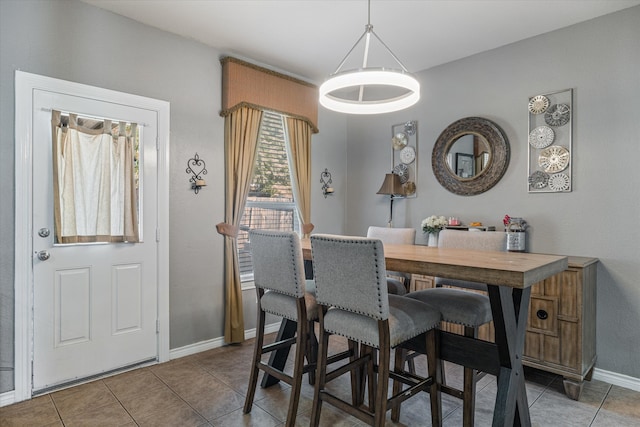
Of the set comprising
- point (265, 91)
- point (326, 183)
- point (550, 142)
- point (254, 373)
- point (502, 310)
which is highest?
point (265, 91)

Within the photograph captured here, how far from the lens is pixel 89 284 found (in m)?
2.73

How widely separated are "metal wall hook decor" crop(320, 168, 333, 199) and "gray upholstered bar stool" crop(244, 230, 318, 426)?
215 cm

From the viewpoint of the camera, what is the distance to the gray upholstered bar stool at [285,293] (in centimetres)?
205

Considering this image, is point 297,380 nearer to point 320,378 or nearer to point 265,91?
point 320,378

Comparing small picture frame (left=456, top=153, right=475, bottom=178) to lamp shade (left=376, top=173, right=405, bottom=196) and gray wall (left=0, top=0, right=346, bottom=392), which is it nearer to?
lamp shade (left=376, top=173, right=405, bottom=196)

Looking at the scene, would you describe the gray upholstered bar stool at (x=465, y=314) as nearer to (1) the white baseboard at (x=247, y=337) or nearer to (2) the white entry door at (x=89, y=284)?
(1) the white baseboard at (x=247, y=337)

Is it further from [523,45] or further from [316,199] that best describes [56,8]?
[523,45]

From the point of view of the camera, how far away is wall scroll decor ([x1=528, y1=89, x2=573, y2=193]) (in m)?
2.97

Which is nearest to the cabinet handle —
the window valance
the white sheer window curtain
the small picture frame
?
the small picture frame

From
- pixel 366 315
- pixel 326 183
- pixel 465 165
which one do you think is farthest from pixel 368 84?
pixel 326 183

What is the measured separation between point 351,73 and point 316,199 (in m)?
2.27

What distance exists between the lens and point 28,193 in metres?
2.46

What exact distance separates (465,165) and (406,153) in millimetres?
677

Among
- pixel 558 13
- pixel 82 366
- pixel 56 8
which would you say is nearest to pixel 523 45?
pixel 558 13
